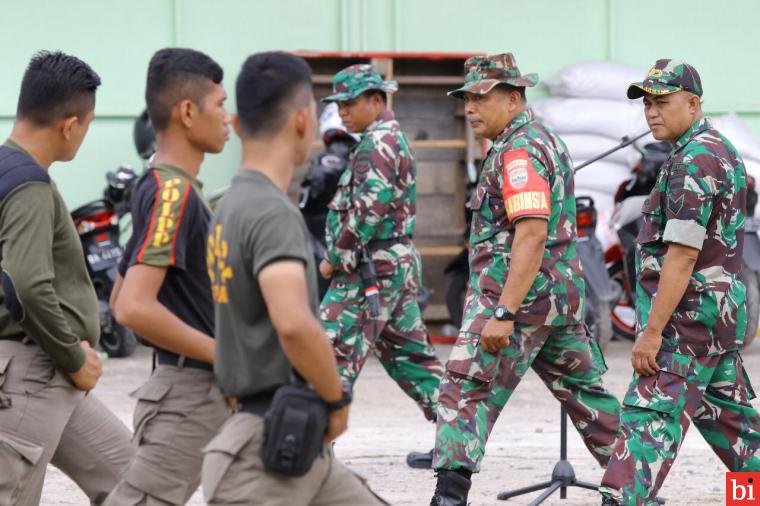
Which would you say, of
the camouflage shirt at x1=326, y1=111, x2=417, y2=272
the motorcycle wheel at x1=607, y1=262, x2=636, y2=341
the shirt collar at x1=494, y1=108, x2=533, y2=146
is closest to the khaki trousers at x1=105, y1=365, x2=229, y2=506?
the shirt collar at x1=494, y1=108, x2=533, y2=146

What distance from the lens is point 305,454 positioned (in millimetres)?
3424

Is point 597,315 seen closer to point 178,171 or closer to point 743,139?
point 743,139

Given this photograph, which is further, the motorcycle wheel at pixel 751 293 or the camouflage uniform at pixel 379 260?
the motorcycle wheel at pixel 751 293

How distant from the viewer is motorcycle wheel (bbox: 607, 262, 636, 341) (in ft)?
36.3

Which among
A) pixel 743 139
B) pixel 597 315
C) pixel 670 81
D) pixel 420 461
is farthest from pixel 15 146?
pixel 743 139

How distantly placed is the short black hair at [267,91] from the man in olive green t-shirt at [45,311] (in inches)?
36.0

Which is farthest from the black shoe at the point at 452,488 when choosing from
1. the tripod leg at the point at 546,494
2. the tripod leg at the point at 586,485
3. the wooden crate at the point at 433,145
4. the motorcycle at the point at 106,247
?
the wooden crate at the point at 433,145

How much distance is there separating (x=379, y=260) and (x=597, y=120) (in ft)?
16.2

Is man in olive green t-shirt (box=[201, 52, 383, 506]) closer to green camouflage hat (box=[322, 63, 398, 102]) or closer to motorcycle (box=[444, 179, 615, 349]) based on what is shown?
green camouflage hat (box=[322, 63, 398, 102])

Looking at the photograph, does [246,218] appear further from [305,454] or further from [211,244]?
[305,454]

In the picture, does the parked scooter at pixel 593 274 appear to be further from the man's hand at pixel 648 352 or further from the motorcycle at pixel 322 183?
the man's hand at pixel 648 352

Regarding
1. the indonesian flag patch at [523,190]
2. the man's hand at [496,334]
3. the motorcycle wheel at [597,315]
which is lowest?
the motorcycle wheel at [597,315]

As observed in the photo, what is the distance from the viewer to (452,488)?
559 centimetres

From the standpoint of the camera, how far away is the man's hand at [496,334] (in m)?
5.57
